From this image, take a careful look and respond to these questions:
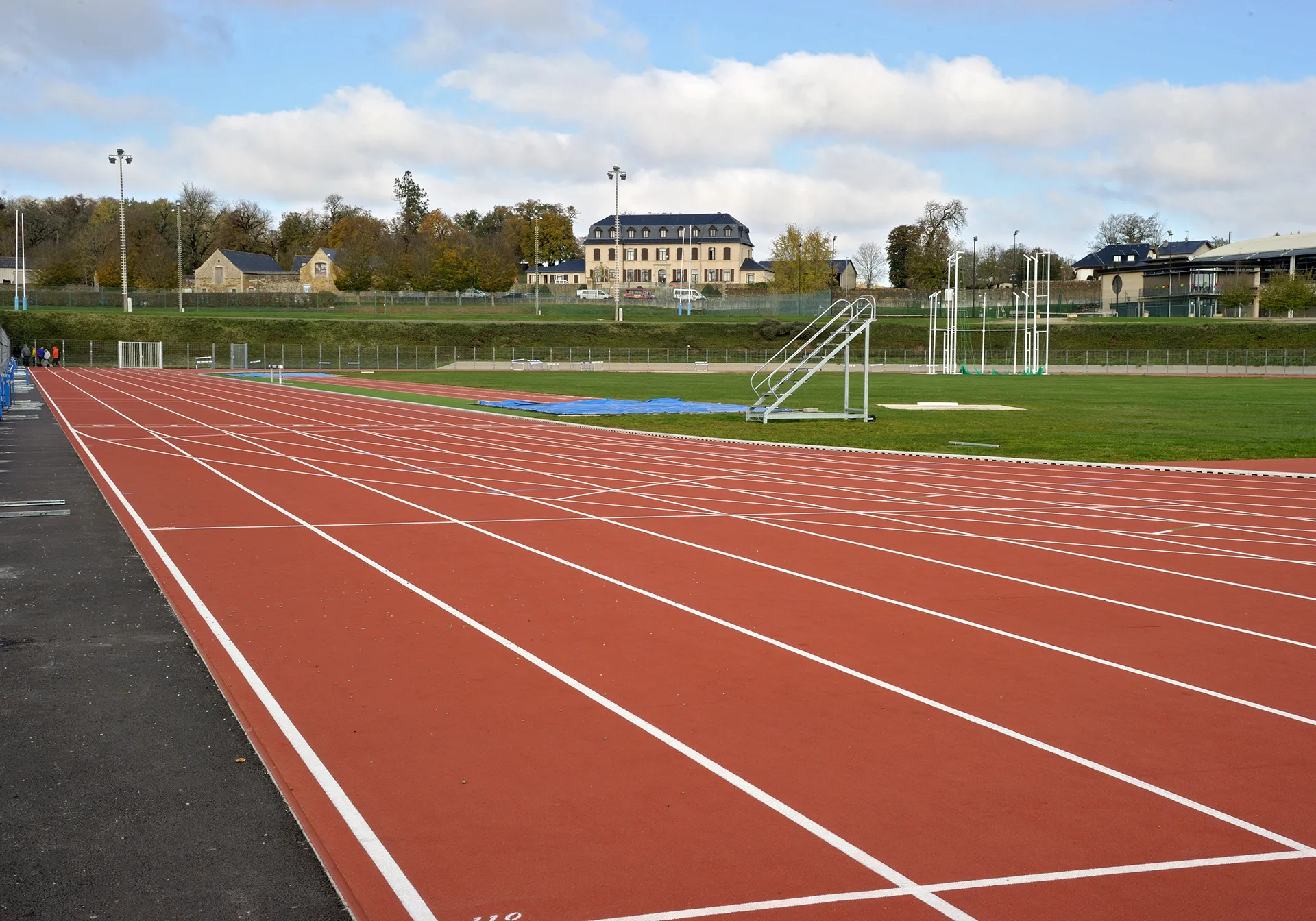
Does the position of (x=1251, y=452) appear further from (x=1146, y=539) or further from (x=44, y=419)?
(x=44, y=419)

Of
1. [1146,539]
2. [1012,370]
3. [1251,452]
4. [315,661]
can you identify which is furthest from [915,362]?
[315,661]

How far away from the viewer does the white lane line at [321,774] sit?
4.39m

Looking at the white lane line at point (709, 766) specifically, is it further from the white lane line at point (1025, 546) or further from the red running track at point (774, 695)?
the white lane line at point (1025, 546)

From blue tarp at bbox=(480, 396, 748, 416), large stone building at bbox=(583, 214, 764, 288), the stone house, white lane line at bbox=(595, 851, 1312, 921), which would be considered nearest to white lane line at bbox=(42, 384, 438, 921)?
white lane line at bbox=(595, 851, 1312, 921)

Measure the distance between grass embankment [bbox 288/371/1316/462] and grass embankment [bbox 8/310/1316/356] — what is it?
26480 millimetres

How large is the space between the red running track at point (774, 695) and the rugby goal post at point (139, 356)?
56728mm

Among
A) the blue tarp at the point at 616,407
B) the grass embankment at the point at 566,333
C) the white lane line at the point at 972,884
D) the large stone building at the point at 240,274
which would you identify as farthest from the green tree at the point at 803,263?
the white lane line at the point at 972,884

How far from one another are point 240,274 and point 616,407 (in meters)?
89.9

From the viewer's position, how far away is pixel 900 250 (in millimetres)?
131000

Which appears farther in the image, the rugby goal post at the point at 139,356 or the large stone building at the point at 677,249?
the large stone building at the point at 677,249

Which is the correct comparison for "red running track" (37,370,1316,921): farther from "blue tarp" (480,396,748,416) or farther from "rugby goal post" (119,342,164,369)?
"rugby goal post" (119,342,164,369)

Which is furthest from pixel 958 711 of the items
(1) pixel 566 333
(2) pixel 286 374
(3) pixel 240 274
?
(3) pixel 240 274

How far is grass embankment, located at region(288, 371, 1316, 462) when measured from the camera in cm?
2216

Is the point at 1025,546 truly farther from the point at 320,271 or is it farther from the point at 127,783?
the point at 320,271
